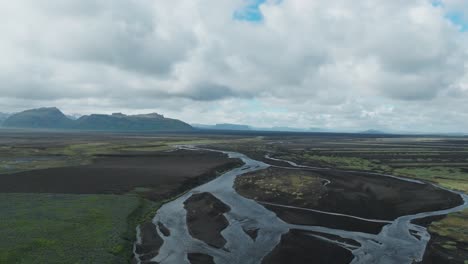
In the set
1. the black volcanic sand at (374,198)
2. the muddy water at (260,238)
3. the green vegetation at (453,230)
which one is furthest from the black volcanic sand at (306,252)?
the green vegetation at (453,230)

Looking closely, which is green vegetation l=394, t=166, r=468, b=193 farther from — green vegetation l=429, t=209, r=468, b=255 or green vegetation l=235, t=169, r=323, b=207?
green vegetation l=235, t=169, r=323, b=207

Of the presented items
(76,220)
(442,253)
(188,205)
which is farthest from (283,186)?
(76,220)

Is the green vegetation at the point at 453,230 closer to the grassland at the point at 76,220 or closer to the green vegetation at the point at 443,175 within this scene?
the green vegetation at the point at 443,175

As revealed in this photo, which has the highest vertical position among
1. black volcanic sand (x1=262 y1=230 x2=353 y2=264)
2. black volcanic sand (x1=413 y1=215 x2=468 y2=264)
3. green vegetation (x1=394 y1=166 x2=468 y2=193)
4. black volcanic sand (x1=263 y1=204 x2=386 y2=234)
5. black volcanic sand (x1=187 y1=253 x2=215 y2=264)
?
green vegetation (x1=394 y1=166 x2=468 y2=193)

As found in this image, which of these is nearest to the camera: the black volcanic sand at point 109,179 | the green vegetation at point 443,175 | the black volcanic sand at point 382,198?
the black volcanic sand at point 382,198

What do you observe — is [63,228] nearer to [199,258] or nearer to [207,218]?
[199,258]

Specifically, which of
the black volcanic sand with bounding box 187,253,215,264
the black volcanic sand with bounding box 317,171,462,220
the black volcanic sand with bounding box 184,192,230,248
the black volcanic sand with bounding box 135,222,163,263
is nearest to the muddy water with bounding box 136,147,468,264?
the black volcanic sand with bounding box 187,253,215,264

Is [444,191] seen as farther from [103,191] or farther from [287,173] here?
[103,191]
